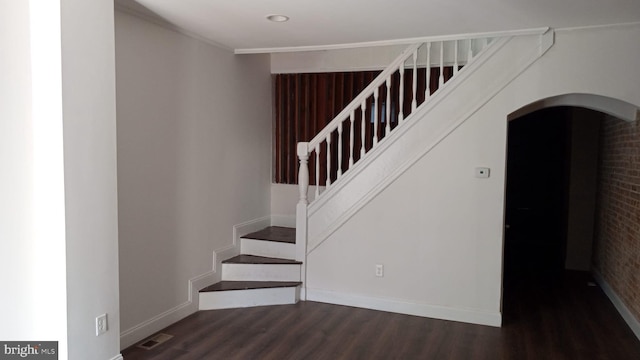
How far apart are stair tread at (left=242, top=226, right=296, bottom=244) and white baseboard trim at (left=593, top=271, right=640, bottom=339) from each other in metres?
3.24

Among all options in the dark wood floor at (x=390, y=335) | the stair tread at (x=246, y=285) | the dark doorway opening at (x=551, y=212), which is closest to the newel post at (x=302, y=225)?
the stair tread at (x=246, y=285)

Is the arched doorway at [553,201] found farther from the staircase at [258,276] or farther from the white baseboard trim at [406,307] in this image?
the staircase at [258,276]

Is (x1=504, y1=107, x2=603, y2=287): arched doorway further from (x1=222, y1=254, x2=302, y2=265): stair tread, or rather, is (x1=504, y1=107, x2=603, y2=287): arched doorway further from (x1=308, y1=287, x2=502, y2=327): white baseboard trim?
(x1=222, y1=254, x2=302, y2=265): stair tread

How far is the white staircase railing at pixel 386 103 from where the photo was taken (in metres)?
4.26

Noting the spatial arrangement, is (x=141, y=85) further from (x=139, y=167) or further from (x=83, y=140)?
(x=83, y=140)

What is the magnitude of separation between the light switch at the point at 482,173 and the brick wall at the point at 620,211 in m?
1.31

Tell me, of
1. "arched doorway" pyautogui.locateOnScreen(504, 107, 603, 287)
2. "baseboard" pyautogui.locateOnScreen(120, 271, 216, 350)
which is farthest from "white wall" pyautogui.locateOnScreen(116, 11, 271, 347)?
"arched doorway" pyautogui.locateOnScreen(504, 107, 603, 287)

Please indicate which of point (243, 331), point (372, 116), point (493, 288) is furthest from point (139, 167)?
point (493, 288)

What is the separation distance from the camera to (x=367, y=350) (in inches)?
139

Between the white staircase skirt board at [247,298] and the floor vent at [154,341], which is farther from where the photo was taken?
the white staircase skirt board at [247,298]

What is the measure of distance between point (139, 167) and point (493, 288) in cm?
327

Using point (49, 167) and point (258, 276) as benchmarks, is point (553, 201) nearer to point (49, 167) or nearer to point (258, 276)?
point (258, 276)

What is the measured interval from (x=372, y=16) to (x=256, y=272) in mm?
2823

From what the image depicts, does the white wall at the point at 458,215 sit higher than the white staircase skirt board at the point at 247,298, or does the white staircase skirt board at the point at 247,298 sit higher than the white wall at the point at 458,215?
the white wall at the point at 458,215
